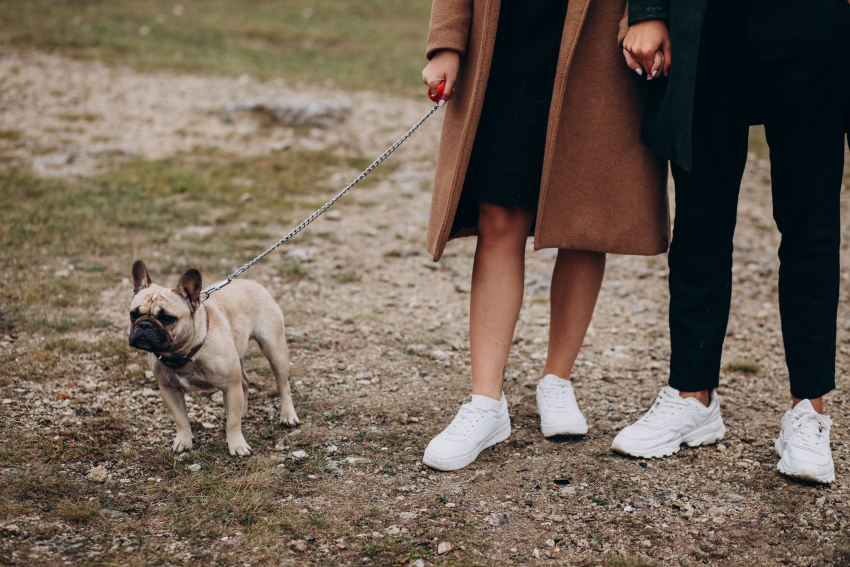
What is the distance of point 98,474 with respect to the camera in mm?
2352

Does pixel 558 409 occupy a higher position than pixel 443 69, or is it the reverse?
pixel 443 69

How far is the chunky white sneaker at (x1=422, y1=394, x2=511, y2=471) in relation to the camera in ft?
7.95

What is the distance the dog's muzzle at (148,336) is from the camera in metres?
2.29

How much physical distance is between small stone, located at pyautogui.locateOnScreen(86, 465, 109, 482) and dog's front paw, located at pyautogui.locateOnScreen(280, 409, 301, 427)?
0.71 meters

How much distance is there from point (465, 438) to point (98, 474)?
130cm

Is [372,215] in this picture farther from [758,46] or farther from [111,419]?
[758,46]

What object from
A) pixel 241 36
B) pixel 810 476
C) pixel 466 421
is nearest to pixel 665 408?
pixel 810 476

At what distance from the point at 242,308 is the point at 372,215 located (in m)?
3.10

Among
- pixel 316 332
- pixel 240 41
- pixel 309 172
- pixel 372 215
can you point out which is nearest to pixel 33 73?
pixel 240 41

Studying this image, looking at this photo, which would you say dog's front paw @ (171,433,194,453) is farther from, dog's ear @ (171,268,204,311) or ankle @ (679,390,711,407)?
ankle @ (679,390,711,407)

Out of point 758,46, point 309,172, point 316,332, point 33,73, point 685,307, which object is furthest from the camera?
point 33,73

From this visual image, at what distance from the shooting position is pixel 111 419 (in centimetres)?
275

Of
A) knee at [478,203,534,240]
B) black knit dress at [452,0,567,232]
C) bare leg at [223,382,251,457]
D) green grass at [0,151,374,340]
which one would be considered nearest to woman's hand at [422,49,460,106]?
black knit dress at [452,0,567,232]

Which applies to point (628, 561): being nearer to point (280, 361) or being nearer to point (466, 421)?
point (466, 421)
